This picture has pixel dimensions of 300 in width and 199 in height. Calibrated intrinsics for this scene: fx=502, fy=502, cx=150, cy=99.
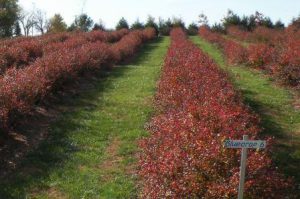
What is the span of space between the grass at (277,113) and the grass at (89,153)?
2854 mm

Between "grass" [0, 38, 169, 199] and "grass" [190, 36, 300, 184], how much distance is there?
9.36 ft

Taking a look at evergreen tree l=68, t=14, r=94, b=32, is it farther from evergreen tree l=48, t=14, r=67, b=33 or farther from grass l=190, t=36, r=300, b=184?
grass l=190, t=36, r=300, b=184

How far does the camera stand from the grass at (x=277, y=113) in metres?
9.53

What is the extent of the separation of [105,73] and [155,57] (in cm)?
845

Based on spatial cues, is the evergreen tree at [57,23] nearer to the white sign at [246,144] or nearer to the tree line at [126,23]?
the tree line at [126,23]

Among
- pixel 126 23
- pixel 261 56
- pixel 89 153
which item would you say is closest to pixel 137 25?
pixel 126 23

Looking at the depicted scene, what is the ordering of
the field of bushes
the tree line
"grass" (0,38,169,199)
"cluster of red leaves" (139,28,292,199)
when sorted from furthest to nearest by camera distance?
the tree line → "grass" (0,38,169,199) → the field of bushes → "cluster of red leaves" (139,28,292,199)

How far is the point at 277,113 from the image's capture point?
1355 centimetres

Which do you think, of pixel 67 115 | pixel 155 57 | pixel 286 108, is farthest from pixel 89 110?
pixel 155 57

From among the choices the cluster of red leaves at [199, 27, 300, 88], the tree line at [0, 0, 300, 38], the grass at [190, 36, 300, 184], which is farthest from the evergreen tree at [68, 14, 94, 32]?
the grass at [190, 36, 300, 184]

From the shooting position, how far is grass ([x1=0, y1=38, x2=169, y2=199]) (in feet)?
25.9

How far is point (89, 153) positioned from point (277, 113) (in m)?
6.05

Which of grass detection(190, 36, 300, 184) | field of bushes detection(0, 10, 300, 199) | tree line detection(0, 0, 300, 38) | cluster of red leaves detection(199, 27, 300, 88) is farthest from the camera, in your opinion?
tree line detection(0, 0, 300, 38)

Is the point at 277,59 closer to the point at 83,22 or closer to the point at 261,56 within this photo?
the point at 261,56
